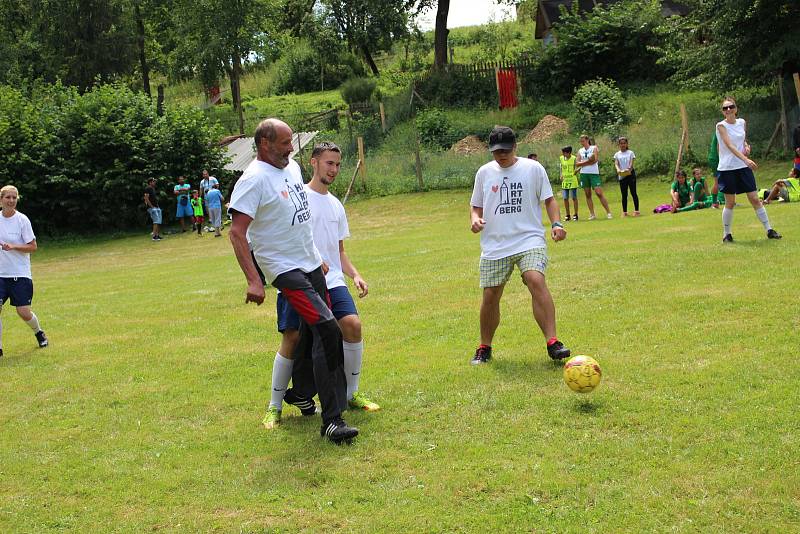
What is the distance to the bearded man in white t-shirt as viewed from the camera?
19.5ft

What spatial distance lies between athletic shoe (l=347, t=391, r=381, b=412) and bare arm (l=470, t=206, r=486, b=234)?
179 centimetres

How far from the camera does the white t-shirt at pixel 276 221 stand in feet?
19.7

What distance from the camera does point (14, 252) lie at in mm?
10688

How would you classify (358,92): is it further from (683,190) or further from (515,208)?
(515,208)

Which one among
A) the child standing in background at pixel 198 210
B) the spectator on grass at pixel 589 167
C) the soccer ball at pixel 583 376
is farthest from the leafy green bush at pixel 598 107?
the soccer ball at pixel 583 376

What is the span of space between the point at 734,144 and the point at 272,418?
8.79m

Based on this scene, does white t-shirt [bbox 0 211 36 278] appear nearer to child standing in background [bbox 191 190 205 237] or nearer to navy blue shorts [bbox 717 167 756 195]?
navy blue shorts [bbox 717 167 756 195]

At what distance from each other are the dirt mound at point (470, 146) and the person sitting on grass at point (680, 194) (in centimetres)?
1472

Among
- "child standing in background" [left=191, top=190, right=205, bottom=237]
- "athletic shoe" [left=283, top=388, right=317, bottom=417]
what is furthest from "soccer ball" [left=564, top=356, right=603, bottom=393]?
"child standing in background" [left=191, top=190, right=205, bottom=237]

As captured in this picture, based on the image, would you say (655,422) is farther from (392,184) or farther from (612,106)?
(612,106)

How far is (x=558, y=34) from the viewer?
42.3 m

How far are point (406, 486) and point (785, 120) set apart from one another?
24687mm

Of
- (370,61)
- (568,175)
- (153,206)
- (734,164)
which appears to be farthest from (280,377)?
(370,61)

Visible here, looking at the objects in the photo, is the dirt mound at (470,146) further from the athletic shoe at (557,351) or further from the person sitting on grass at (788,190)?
the athletic shoe at (557,351)
